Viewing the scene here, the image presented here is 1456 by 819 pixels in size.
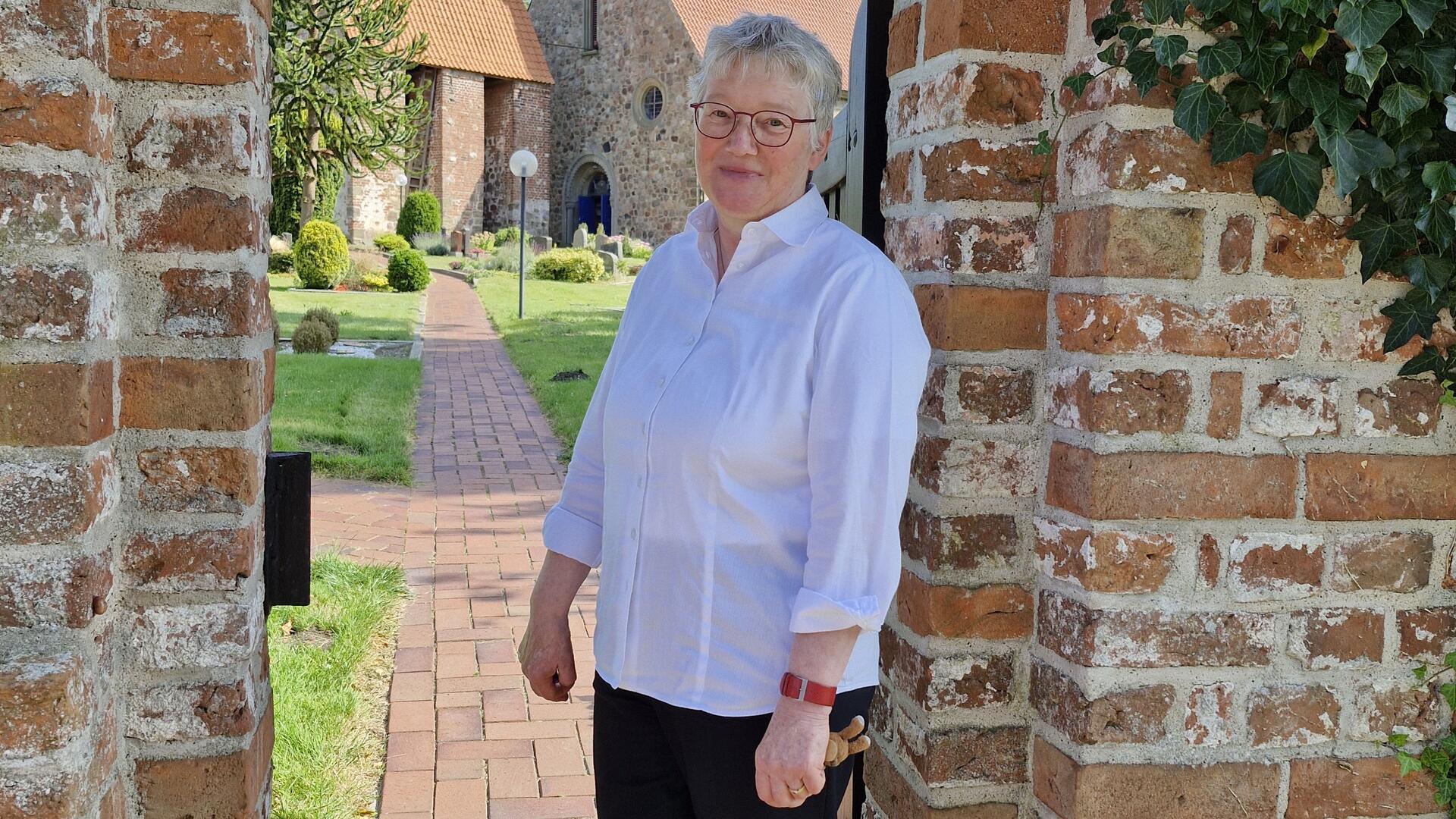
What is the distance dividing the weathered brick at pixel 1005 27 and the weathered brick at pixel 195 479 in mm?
1225

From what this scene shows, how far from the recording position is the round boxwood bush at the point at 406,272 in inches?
786

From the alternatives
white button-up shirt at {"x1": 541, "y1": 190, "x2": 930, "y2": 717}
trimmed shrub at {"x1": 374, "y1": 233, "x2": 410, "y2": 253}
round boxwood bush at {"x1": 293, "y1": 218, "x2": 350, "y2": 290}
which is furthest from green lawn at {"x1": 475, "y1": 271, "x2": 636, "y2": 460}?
trimmed shrub at {"x1": 374, "y1": 233, "x2": 410, "y2": 253}

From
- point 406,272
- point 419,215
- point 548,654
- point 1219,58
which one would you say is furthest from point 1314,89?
point 419,215

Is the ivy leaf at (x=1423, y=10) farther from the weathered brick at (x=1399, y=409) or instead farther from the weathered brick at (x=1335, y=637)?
the weathered brick at (x=1335, y=637)

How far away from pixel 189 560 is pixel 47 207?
519 millimetres

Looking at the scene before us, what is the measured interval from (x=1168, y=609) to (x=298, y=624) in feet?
10.9

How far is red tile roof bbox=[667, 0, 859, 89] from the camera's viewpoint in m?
28.0

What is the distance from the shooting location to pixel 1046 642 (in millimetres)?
1863

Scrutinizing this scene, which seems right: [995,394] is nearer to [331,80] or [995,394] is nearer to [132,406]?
[132,406]

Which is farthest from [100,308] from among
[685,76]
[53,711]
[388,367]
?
[685,76]

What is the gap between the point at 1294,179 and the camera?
1.58 meters

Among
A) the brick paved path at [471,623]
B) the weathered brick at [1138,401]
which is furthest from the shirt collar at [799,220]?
the brick paved path at [471,623]

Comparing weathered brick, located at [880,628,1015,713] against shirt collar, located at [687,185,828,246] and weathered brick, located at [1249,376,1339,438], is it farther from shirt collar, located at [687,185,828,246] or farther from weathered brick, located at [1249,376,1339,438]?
shirt collar, located at [687,185,828,246]

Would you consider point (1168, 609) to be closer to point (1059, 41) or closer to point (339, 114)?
point (1059, 41)
